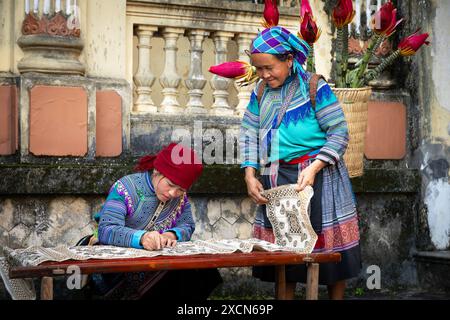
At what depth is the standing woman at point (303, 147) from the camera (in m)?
4.81

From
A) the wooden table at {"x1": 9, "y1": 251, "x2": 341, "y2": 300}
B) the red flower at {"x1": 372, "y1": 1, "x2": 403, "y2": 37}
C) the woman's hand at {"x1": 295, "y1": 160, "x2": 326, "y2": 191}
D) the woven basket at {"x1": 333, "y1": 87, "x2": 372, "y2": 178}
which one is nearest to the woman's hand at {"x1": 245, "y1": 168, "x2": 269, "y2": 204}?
the woman's hand at {"x1": 295, "y1": 160, "x2": 326, "y2": 191}

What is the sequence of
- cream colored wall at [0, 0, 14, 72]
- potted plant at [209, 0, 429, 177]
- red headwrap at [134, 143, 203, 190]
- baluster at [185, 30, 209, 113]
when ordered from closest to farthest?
red headwrap at [134, 143, 203, 190]
potted plant at [209, 0, 429, 177]
cream colored wall at [0, 0, 14, 72]
baluster at [185, 30, 209, 113]

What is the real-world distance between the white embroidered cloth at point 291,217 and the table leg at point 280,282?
0.15 metres

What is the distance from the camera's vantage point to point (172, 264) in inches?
151

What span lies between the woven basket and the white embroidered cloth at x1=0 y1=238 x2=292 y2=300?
128 cm

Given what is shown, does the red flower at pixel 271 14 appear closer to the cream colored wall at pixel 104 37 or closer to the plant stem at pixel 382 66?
the plant stem at pixel 382 66

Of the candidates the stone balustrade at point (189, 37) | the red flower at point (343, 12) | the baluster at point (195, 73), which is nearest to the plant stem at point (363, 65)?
the red flower at point (343, 12)

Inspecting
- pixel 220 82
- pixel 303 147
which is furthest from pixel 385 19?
pixel 220 82

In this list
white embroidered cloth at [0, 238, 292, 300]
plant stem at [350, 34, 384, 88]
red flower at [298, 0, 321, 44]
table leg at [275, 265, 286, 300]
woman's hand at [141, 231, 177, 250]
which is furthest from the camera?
plant stem at [350, 34, 384, 88]

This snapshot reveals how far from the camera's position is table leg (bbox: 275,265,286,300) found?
4.53 metres

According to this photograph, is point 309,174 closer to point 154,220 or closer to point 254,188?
point 254,188

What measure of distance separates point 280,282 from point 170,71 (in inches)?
94.5

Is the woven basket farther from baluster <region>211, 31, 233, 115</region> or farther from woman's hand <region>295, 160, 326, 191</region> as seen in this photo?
baluster <region>211, 31, 233, 115</region>
